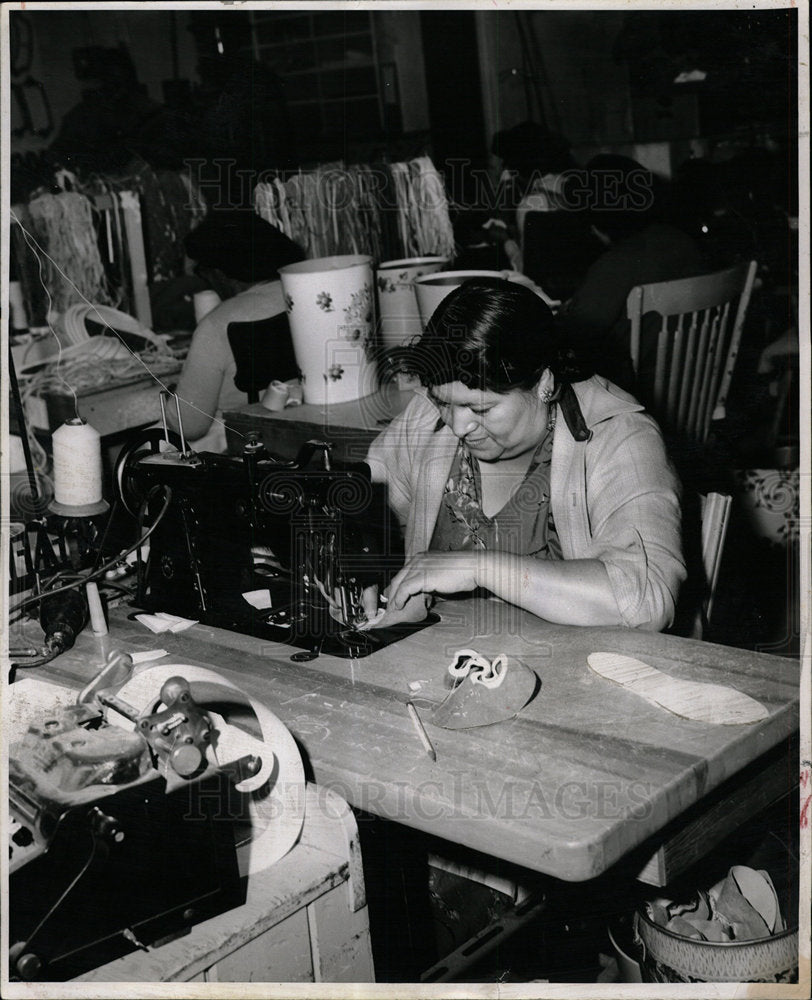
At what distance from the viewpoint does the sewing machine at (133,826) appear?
47.5 inches

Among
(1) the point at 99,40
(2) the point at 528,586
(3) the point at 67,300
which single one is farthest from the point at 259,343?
(1) the point at 99,40

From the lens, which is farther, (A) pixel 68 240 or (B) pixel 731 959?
(A) pixel 68 240

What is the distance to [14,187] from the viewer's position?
14.9ft

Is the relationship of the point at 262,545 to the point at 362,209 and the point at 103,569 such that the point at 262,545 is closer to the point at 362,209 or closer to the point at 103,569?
the point at 103,569

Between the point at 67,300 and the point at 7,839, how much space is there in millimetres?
3346

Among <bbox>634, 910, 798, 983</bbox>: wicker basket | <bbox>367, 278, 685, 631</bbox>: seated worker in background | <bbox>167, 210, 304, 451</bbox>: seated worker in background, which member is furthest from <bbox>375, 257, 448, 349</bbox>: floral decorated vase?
<bbox>634, 910, 798, 983</bbox>: wicker basket

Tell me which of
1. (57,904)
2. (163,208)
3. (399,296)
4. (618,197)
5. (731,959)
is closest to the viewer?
(57,904)

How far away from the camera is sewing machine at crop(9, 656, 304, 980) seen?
3.96 ft

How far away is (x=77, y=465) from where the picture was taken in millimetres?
1879

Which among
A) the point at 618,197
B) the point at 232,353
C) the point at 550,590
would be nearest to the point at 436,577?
the point at 550,590

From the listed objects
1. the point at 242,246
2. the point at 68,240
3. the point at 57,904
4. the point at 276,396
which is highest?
the point at 68,240

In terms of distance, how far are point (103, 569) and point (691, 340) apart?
7.32ft

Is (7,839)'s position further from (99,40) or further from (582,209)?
(99,40)

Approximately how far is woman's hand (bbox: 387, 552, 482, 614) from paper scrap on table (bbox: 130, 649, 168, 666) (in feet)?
1.39
